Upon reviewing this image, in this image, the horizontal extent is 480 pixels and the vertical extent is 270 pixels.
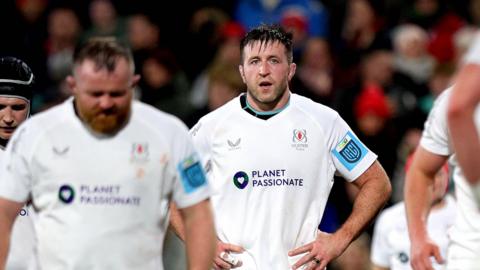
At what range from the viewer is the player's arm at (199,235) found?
5.87 meters

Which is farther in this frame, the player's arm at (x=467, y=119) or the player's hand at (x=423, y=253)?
the player's hand at (x=423, y=253)

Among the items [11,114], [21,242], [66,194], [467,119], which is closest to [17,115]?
[11,114]

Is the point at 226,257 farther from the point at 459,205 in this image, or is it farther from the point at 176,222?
the point at 459,205

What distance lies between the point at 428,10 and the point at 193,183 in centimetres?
975

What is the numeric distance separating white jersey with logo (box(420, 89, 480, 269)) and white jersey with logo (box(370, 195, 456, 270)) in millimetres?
2244

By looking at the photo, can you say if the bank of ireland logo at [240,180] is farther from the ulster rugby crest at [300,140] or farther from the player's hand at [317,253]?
the player's hand at [317,253]

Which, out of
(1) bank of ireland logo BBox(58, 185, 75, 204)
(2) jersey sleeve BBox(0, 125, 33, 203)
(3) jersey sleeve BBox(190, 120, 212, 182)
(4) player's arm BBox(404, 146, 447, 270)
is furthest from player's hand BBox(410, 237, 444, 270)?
(2) jersey sleeve BBox(0, 125, 33, 203)

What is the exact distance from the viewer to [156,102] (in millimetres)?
13414

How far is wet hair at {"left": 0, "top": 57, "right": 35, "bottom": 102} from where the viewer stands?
7469 mm

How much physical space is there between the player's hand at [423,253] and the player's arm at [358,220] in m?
1.01

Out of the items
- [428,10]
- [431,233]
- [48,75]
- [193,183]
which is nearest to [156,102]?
[48,75]

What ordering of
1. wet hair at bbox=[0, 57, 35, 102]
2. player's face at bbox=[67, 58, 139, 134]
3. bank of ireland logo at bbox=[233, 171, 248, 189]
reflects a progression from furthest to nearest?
bank of ireland logo at bbox=[233, 171, 248, 189], wet hair at bbox=[0, 57, 35, 102], player's face at bbox=[67, 58, 139, 134]

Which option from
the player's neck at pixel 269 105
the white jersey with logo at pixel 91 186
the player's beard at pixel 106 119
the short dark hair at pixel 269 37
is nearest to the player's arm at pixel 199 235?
the white jersey with logo at pixel 91 186

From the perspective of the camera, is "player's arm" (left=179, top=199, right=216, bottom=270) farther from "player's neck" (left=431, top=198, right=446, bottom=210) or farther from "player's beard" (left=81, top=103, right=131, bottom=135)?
"player's neck" (left=431, top=198, right=446, bottom=210)
